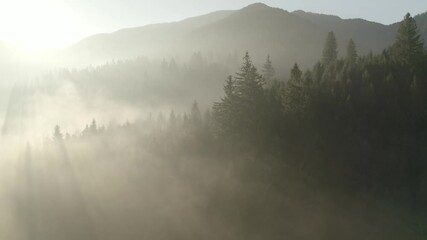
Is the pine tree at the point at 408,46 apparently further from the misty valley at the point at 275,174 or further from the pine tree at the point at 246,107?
the pine tree at the point at 246,107

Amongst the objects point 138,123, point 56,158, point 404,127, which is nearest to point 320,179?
point 404,127

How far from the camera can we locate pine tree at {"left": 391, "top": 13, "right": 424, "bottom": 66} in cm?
6969

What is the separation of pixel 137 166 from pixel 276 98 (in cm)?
2518

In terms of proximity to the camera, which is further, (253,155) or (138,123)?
(138,123)

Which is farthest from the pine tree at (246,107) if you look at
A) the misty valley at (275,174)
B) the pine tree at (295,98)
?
the pine tree at (295,98)

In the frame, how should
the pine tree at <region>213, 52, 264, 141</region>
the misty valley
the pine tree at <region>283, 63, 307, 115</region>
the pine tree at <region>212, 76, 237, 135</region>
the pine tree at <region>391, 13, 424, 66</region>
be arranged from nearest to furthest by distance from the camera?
the misty valley → the pine tree at <region>283, 63, 307, 115</region> → the pine tree at <region>213, 52, 264, 141</region> → the pine tree at <region>212, 76, 237, 135</region> → the pine tree at <region>391, 13, 424, 66</region>

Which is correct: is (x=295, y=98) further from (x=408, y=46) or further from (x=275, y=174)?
(x=408, y=46)

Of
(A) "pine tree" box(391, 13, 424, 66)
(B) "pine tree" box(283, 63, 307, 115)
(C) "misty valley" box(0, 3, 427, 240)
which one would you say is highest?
(A) "pine tree" box(391, 13, 424, 66)

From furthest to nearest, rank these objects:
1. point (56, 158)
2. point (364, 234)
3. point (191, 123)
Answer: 1. point (56, 158)
2. point (191, 123)
3. point (364, 234)

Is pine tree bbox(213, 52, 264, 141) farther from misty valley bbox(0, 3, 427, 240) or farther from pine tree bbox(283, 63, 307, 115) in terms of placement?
pine tree bbox(283, 63, 307, 115)

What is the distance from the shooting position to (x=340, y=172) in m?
57.4

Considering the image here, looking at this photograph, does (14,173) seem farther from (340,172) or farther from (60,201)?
(340,172)

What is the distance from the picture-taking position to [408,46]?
70750mm

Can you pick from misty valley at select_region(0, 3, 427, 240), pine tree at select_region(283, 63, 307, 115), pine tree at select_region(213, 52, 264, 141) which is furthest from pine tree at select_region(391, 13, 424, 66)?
pine tree at select_region(213, 52, 264, 141)
